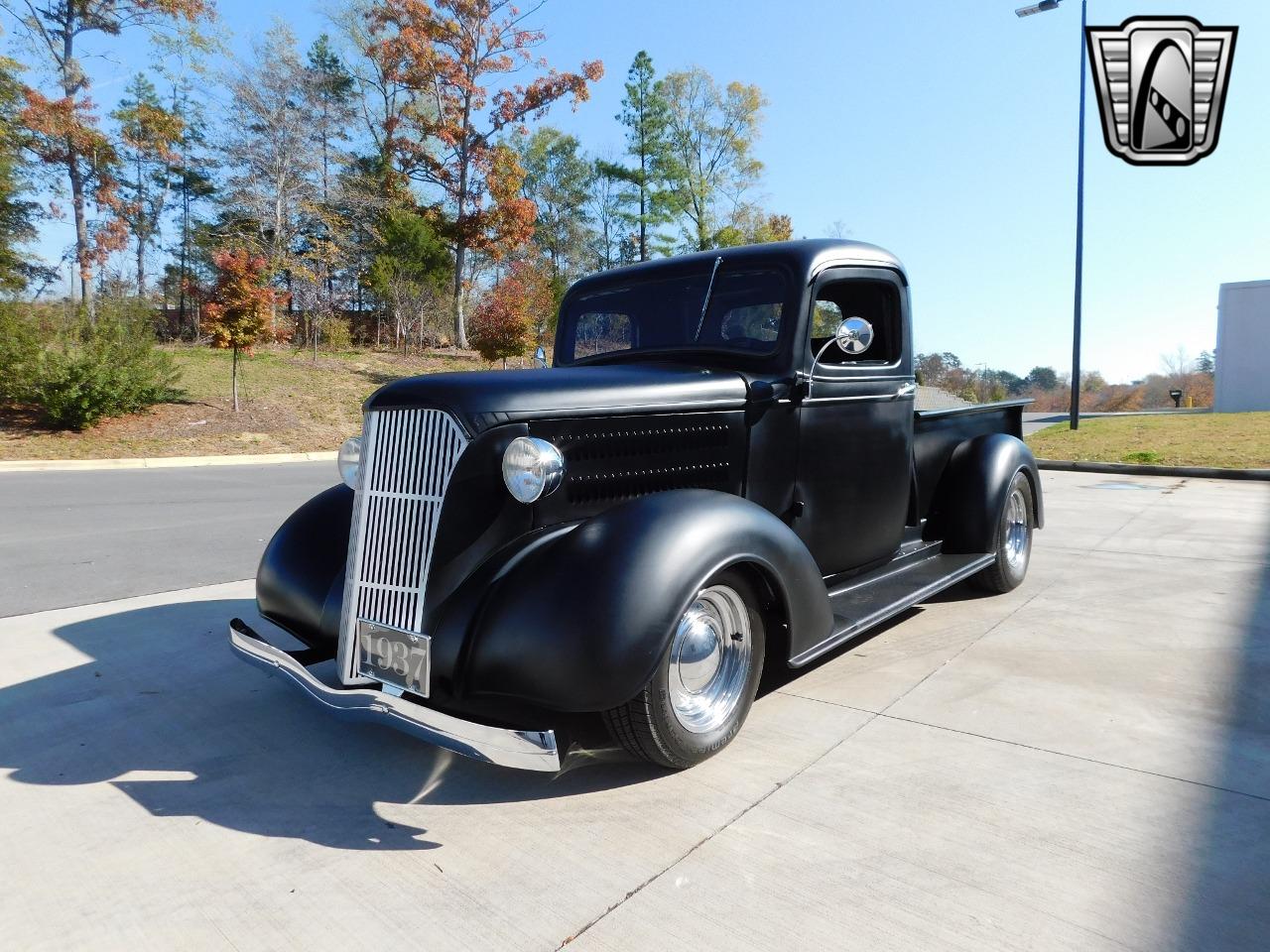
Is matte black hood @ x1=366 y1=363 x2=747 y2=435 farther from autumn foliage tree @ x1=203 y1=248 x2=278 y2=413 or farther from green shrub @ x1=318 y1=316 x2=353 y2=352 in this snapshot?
green shrub @ x1=318 y1=316 x2=353 y2=352

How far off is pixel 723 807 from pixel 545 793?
0.55m

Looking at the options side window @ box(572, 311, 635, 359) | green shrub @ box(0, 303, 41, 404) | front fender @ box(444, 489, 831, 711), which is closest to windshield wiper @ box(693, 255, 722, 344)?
side window @ box(572, 311, 635, 359)

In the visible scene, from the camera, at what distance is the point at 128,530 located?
274 inches

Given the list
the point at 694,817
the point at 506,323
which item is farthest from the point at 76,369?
the point at 694,817

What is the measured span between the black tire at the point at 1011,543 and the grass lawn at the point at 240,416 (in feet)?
45.6

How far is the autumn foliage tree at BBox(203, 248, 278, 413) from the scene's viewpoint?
54.2 feet

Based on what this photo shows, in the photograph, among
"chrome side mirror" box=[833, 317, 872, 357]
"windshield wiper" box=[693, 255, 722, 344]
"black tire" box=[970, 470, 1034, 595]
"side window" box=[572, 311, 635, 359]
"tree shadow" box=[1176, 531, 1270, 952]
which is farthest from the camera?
"black tire" box=[970, 470, 1034, 595]

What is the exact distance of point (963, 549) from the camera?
4500 millimetres

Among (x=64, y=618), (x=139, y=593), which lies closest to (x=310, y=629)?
(x=64, y=618)

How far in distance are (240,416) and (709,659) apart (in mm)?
16818

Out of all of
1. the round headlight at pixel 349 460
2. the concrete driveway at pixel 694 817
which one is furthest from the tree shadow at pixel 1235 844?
the round headlight at pixel 349 460

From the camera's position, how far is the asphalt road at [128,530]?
5.09 meters

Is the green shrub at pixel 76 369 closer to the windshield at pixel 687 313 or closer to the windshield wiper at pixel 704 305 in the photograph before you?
the windshield at pixel 687 313

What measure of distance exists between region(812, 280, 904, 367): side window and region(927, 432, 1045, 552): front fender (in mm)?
991
